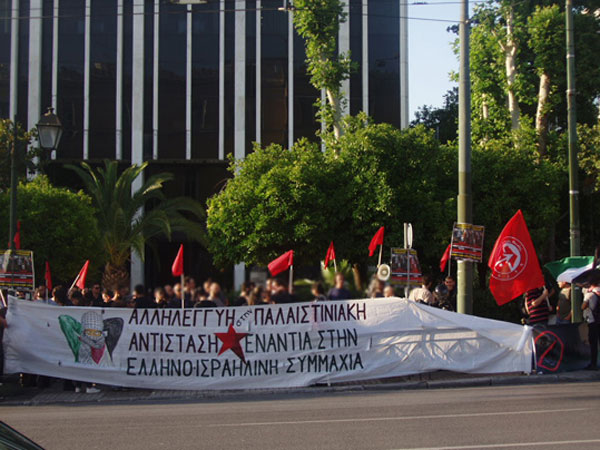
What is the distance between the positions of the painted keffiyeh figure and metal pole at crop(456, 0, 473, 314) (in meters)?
6.25

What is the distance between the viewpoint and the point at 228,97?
36.6 metres

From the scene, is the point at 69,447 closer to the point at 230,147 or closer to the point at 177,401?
the point at 177,401

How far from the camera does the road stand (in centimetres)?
739

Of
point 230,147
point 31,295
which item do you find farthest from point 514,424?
point 230,147

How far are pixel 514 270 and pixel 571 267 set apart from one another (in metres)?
3.07

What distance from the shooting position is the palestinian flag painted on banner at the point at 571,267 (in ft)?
47.9

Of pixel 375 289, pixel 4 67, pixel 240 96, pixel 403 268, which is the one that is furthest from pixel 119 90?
pixel 375 289

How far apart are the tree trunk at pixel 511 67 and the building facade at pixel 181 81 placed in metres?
10.3

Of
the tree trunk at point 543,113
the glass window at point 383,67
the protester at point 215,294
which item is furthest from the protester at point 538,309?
the glass window at point 383,67

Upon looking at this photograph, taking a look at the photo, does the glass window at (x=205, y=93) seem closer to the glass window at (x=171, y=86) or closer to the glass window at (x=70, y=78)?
the glass window at (x=171, y=86)

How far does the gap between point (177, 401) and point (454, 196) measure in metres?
15.5

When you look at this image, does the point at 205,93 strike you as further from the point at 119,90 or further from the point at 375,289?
the point at 375,289

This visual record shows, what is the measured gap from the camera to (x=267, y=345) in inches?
482

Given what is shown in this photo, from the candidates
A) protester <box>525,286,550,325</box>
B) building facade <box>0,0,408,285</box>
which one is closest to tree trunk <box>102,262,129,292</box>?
building facade <box>0,0,408,285</box>
